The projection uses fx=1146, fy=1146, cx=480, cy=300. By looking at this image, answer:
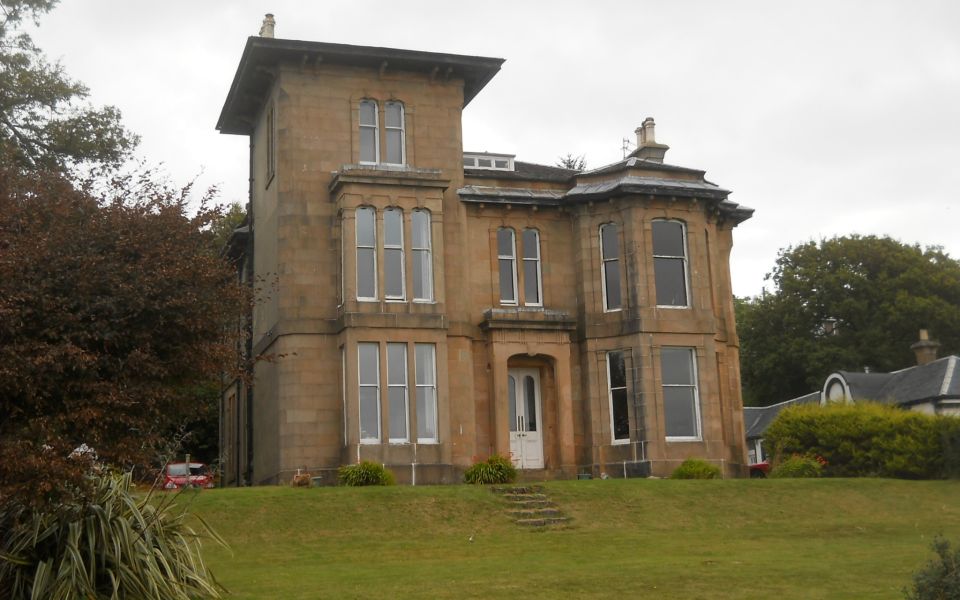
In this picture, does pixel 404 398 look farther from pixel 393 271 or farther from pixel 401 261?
pixel 401 261

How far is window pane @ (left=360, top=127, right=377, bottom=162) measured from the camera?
28.4m

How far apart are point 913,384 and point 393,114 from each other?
65.2ft

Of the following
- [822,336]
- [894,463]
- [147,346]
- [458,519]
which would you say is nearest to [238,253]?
[458,519]

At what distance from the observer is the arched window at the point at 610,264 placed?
28969 mm

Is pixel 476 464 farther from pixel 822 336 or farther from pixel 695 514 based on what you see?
pixel 822 336

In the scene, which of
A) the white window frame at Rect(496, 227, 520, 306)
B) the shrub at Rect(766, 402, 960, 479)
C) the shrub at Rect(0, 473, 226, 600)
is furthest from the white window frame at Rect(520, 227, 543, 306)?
the shrub at Rect(0, 473, 226, 600)

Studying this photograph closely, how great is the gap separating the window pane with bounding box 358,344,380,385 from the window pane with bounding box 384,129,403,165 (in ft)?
16.4

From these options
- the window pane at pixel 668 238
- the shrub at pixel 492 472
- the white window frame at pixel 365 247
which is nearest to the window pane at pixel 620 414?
the window pane at pixel 668 238

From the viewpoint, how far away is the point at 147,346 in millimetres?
12820

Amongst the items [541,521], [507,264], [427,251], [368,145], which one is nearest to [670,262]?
[507,264]

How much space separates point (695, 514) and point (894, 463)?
26.1 feet

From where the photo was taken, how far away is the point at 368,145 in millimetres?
28438

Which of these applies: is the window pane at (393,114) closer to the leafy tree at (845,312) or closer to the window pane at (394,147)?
the window pane at (394,147)

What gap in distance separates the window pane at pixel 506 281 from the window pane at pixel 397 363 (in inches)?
140
